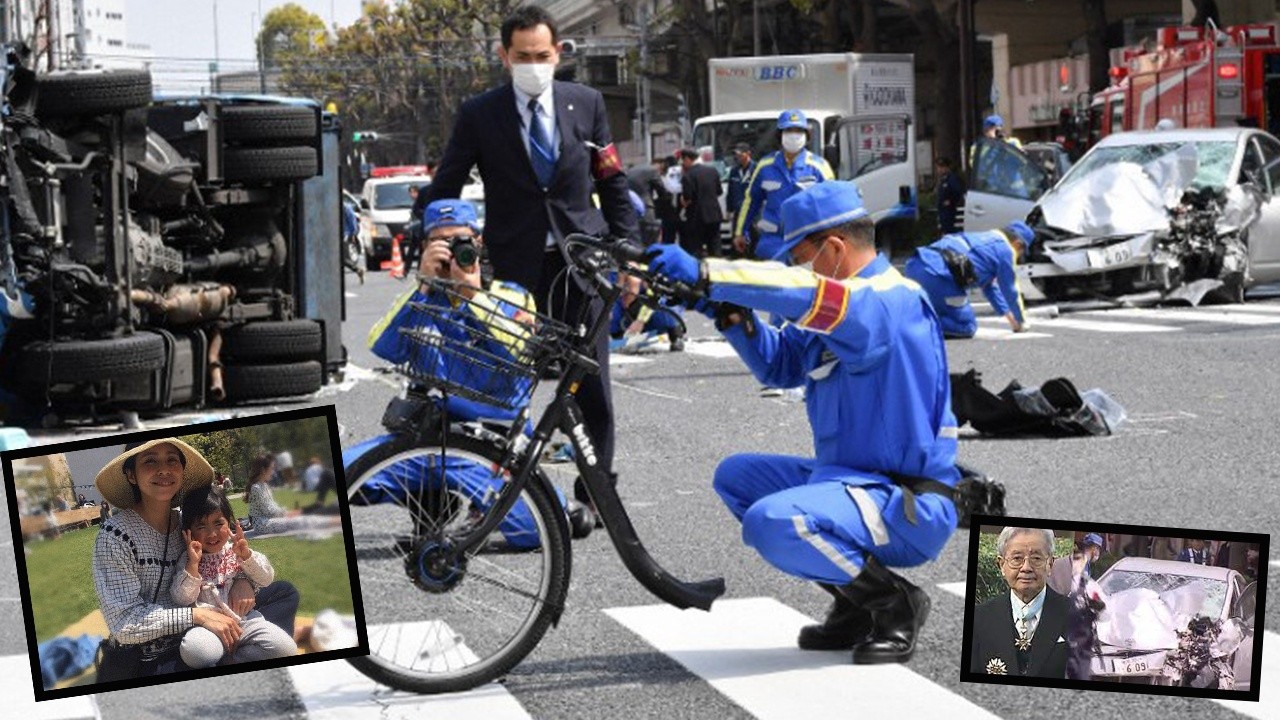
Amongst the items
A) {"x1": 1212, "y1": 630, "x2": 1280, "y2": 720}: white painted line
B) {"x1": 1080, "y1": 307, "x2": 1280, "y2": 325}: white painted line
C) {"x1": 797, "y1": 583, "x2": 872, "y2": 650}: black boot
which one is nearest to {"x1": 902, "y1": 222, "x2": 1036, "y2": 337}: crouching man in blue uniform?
{"x1": 797, "y1": 583, "x2": 872, "y2": 650}: black boot

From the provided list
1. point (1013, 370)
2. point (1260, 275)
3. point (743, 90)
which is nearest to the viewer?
point (1013, 370)

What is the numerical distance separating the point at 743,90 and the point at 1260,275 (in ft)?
52.8

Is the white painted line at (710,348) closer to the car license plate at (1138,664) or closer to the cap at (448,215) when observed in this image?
the cap at (448,215)

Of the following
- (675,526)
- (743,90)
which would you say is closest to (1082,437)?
(675,526)

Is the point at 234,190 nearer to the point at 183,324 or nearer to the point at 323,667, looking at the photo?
the point at 183,324

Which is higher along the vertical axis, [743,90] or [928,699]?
[743,90]

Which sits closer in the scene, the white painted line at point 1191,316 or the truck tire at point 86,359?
the truck tire at point 86,359

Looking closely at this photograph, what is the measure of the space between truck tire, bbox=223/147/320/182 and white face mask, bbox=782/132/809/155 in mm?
4083

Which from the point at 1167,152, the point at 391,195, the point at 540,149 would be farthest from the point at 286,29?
the point at 540,149

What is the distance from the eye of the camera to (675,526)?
9172 millimetres

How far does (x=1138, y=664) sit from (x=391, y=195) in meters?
44.9

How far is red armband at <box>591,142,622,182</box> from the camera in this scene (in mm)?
8656

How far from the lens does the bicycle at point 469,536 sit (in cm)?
598

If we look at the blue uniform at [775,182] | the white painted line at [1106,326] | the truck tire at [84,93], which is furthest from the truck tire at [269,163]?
the white painted line at [1106,326]
